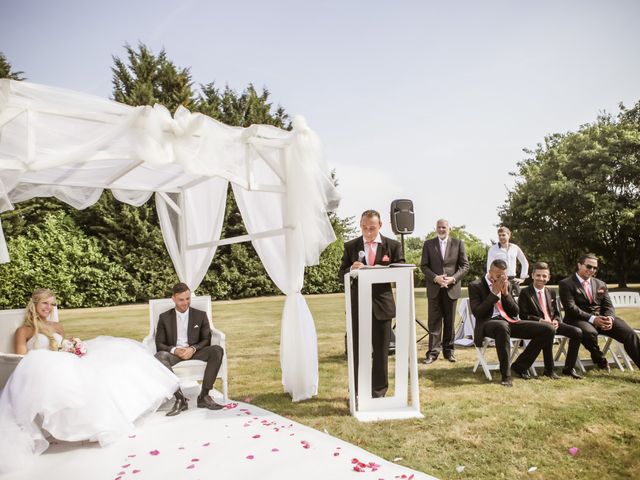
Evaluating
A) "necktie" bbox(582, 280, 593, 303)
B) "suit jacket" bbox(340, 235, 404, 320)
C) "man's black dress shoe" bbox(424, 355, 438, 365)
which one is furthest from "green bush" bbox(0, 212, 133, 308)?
"necktie" bbox(582, 280, 593, 303)

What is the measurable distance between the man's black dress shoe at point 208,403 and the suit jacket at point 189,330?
0.51 meters

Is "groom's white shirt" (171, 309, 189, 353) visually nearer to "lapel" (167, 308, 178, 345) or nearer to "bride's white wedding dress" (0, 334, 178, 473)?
"lapel" (167, 308, 178, 345)

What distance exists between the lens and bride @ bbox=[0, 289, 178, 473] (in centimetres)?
331

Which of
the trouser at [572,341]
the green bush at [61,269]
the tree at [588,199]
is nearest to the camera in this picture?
the trouser at [572,341]

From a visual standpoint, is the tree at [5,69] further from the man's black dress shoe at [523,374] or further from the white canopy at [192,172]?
the man's black dress shoe at [523,374]

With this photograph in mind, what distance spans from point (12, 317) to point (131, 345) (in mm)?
1418

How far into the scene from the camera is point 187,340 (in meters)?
4.95

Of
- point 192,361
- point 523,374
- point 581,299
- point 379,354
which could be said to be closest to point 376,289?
point 379,354

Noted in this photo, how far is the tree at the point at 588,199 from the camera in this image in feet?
63.6

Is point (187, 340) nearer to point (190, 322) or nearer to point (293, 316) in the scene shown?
point (190, 322)

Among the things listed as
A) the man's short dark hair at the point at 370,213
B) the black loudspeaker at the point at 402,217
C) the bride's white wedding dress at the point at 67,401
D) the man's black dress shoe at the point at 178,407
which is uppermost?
the black loudspeaker at the point at 402,217

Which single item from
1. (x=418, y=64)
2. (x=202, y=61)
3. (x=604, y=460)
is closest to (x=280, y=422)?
(x=604, y=460)

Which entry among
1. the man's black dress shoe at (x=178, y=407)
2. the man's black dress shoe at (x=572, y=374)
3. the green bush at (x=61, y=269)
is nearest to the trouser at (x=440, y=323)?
the man's black dress shoe at (x=572, y=374)

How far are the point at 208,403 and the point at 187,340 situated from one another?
748 mm
